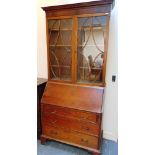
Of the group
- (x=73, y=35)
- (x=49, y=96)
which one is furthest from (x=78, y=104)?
(x=73, y=35)

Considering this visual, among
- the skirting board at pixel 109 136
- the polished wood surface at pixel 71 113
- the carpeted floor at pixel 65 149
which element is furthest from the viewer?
the skirting board at pixel 109 136

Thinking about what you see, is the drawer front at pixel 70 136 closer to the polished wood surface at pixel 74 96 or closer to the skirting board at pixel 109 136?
the polished wood surface at pixel 74 96

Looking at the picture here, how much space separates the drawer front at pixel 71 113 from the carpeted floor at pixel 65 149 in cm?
51

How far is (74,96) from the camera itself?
2125mm

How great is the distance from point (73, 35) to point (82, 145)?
1.54 meters

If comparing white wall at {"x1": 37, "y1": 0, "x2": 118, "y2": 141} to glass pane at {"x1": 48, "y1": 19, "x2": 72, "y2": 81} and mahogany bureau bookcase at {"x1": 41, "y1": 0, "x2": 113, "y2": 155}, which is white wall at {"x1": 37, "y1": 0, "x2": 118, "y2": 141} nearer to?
mahogany bureau bookcase at {"x1": 41, "y1": 0, "x2": 113, "y2": 155}

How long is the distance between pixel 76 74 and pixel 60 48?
1.60 feet

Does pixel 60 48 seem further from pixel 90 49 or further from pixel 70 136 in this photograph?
pixel 70 136

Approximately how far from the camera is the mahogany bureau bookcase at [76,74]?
1.98 metres

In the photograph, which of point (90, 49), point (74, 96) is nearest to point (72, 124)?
point (74, 96)

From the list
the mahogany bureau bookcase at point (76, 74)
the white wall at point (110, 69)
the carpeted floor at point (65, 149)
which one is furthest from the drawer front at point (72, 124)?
the white wall at point (110, 69)

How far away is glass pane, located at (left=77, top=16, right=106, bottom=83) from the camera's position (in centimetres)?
201
